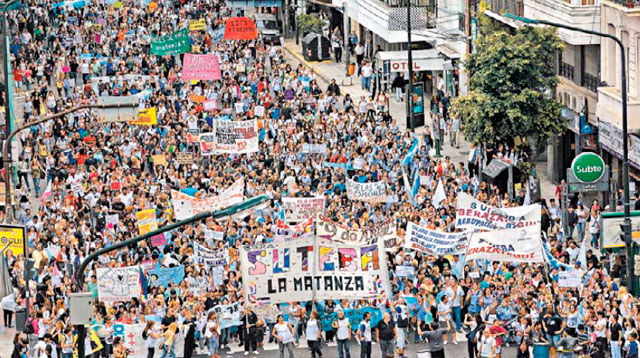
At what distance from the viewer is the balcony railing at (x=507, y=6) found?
184ft

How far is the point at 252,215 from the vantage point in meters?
44.7

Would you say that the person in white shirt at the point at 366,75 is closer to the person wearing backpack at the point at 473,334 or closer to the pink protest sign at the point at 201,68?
the pink protest sign at the point at 201,68

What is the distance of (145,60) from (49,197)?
64.9 feet

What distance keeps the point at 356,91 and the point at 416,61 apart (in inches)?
258

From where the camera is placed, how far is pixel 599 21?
50031 millimetres

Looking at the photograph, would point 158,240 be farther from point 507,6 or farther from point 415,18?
point 415,18

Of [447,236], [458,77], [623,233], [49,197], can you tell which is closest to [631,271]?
[623,233]

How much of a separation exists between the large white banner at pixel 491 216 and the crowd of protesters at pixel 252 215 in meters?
1.01

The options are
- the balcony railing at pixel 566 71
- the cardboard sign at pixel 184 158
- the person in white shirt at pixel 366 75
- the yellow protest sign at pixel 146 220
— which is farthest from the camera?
the person in white shirt at pixel 366 75

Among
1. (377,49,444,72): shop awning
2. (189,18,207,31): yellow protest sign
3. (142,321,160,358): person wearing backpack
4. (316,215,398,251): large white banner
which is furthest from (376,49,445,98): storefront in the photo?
(142,321,160,358): person wearing backpack

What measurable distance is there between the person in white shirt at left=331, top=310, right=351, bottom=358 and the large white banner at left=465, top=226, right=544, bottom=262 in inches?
120

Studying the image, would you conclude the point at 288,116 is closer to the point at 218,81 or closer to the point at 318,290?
the point at 218,81

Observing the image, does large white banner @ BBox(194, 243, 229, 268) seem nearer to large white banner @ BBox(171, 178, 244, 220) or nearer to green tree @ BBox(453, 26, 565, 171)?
large white banner @ BBox(171, 178, 244, 220)

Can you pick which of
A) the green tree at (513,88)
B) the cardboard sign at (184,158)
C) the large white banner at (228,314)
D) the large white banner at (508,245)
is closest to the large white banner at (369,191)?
the green tree at (513,88)
